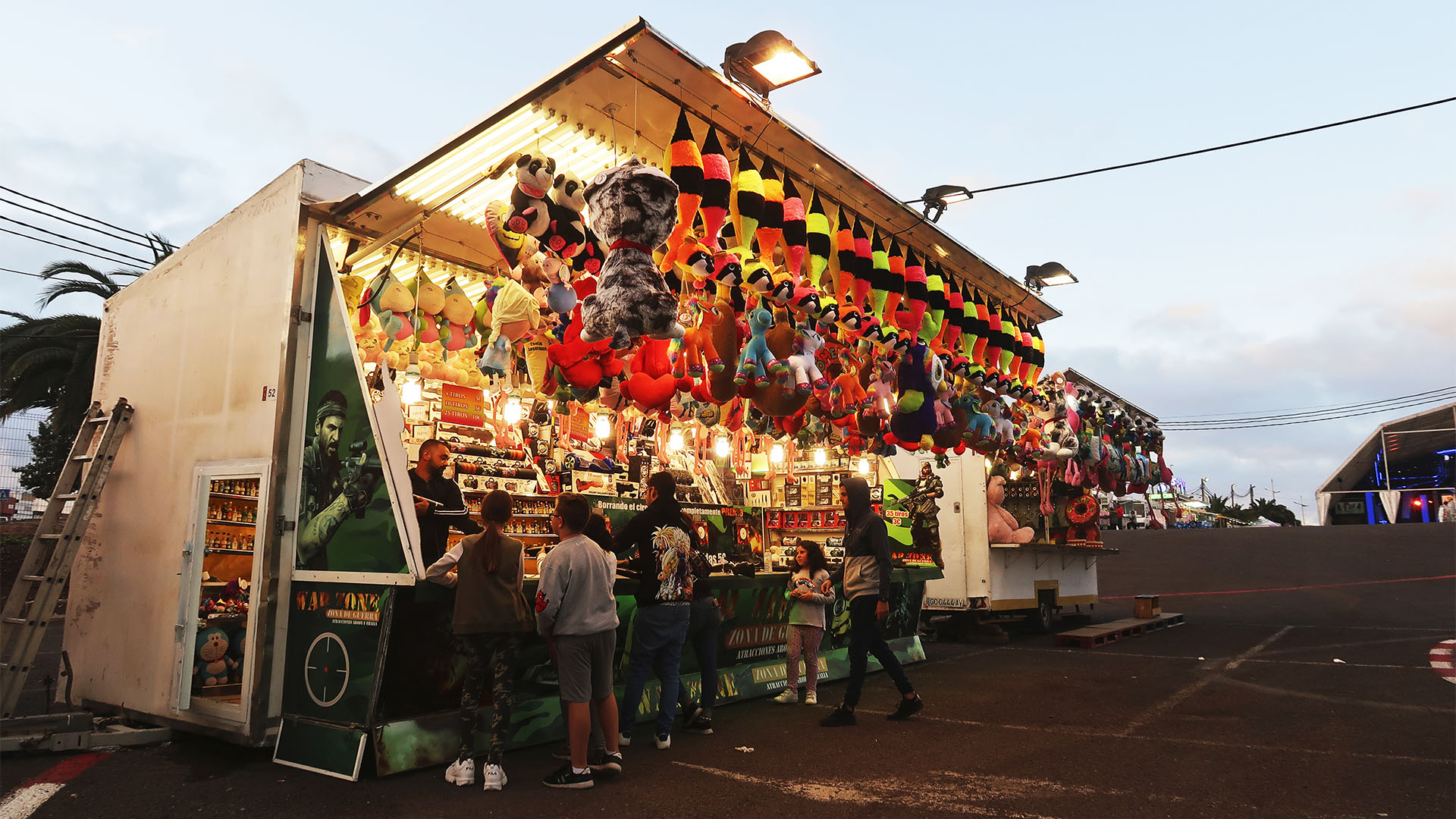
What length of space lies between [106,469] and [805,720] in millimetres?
5808

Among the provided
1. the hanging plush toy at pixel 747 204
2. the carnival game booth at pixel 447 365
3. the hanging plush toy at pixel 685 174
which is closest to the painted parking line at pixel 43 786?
the carnival game booth at pixel 447 365

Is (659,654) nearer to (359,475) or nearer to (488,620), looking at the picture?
(488,620)

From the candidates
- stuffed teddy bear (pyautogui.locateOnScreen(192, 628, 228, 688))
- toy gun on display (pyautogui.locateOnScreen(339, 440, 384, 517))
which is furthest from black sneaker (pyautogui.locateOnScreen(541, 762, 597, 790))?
stuffed teddy bear (pyautogui.locateOnScreen(192, 628, 228, 688))

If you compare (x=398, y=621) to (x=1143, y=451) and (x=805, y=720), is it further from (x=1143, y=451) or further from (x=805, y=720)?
(x=1143, y=451)

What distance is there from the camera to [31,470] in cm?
1888

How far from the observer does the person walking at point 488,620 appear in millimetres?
4699

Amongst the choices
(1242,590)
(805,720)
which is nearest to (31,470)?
(805,720)

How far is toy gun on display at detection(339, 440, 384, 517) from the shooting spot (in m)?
5.02

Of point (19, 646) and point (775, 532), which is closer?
point (19, 646)

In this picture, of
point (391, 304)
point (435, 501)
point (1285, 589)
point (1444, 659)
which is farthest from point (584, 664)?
point (1285, 589)

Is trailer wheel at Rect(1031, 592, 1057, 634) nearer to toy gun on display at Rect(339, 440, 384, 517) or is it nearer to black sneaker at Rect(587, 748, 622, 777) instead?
black sneaker at Rect(587, 748, 622, 777)

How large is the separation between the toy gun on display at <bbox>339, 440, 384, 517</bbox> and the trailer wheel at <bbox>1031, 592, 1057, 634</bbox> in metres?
10.9

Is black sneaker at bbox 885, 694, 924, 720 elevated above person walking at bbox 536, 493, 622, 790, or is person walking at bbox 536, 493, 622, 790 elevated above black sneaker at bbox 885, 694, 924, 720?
person walking at bbox 536, 493, 622, 790

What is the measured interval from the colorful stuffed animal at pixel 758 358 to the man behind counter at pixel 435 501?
2.22 metres
